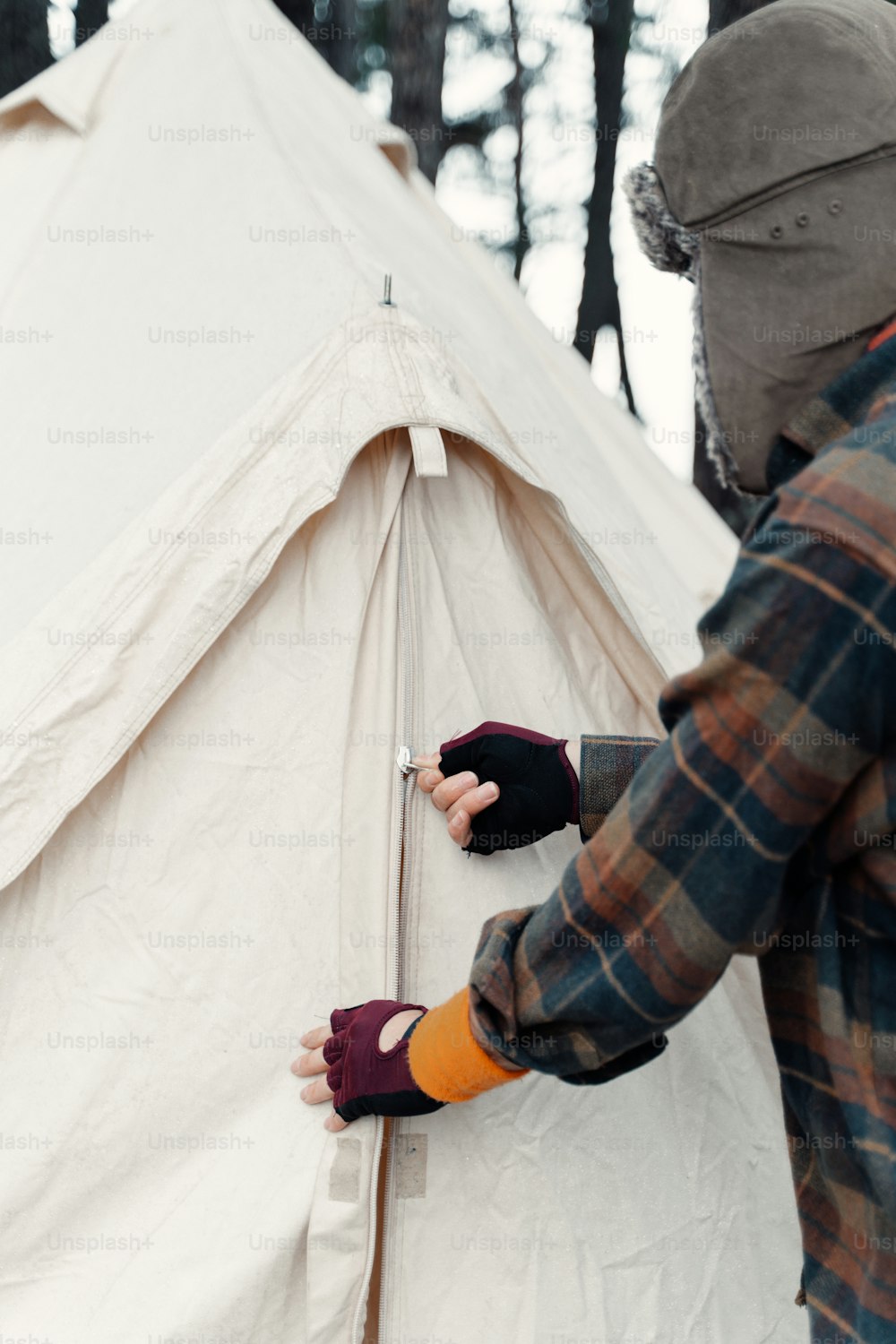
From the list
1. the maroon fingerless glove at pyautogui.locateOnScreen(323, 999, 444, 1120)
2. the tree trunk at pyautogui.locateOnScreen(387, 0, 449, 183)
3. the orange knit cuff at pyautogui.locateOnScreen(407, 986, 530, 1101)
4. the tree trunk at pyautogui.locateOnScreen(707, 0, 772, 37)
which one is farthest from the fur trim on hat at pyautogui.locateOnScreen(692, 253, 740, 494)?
the tree trunk at pyautogui.locateOnScreen(387, 0, 449, 183)

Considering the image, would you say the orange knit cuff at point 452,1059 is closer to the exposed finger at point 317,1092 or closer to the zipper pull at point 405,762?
the exposed finger at point 317,1092

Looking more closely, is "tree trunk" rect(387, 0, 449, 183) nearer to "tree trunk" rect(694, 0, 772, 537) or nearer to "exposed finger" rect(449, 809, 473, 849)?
"tree trunk" rect(694, 0, 772, 537)

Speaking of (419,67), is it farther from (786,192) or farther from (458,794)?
(786,192)

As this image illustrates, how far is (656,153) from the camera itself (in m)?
1.13

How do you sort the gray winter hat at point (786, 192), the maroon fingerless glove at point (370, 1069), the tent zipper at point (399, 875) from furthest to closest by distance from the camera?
the tent zipper at point (399, 875)
the maroon fingerless glove at point (370, 1069)
the gray winter hat at point (786, 192)

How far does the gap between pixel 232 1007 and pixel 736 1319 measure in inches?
31.7

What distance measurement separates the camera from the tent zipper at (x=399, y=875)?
1450 millimetres

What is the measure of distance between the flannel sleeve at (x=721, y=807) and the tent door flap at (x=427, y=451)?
789 mm

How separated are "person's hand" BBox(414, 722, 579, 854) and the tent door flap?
Answer: 0.39m

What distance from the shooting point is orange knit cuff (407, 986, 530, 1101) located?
120cm

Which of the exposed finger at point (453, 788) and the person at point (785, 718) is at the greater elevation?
the person at point (785, 718)

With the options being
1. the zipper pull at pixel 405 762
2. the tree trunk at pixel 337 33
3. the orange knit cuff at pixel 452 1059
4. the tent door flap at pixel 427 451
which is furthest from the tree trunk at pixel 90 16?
the orange knit cuff at pixel 452 1059

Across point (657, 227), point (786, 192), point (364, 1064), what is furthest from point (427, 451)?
point (364, 1064)

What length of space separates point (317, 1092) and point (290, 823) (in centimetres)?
37
